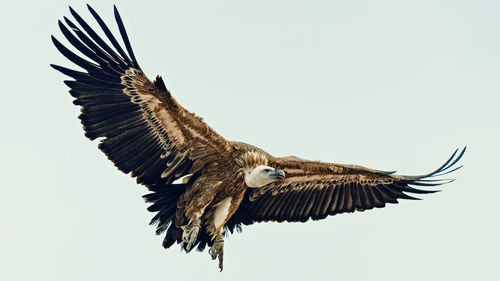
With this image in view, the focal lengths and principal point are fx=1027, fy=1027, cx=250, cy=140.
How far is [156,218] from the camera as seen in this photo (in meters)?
16.8

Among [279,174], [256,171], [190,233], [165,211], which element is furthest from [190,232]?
[279,174]

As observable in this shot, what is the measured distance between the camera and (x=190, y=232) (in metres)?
16.6

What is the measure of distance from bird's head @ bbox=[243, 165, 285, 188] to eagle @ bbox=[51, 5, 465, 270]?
0.05 ft

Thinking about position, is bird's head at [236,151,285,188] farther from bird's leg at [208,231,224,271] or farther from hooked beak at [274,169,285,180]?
bird's leg at [208,231,224,271]

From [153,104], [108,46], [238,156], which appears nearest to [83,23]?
[108,46]

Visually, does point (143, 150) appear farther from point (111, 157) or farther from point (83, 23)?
point (83, 23)

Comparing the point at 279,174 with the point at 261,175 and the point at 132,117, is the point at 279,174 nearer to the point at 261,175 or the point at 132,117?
the point at 261,175

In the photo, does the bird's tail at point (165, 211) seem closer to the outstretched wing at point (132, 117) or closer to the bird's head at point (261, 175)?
the outstretched wing at point (132, 117)

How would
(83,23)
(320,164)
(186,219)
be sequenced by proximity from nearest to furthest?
(83,23), (186,219), (320,164)

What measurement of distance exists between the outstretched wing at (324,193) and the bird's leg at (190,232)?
→ 57.9 inches

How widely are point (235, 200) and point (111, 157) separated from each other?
2.20 metres

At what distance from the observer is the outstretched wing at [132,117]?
52.1 ft

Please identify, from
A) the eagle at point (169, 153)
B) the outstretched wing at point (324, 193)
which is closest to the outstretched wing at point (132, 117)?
the eagle at point (169, 153)

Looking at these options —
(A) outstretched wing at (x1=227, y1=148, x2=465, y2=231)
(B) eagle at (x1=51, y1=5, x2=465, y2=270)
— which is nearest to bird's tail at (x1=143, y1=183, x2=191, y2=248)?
(B) eagle at (x1=51, y1=5, x2=465, y2=270)
